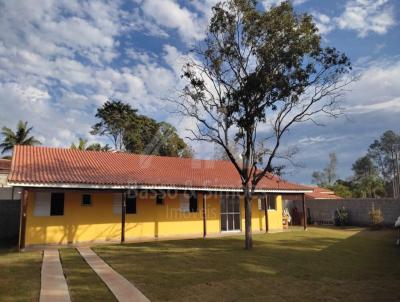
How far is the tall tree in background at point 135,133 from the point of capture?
1567 inches

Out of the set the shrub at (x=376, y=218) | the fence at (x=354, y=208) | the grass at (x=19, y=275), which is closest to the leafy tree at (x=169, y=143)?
Answer: the fence at (x=354, y=208)

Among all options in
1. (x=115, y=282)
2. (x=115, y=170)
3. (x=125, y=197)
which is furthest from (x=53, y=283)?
(x=115, y=170)

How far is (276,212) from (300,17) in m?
13.0

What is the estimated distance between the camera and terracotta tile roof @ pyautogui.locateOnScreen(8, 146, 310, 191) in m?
17.0

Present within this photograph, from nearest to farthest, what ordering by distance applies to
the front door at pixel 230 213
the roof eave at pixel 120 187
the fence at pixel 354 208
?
the roof eave at pixel 120 187 < the front door at pixel 230 213 < the fence at pixel 354 208

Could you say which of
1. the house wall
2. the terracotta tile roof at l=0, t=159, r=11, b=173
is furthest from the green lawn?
the terracotta tile roof at l=0, t=159, r=11, b=173

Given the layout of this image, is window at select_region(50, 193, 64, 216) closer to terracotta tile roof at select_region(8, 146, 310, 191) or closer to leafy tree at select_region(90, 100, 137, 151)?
terracotta tile roof at select_region(8, 146, 310, 191)

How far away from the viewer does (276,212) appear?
24.9 metres

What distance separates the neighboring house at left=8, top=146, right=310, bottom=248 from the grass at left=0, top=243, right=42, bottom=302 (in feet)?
6.72

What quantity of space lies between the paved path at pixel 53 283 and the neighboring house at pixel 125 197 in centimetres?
406

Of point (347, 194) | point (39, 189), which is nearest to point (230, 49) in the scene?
point (39, 189)

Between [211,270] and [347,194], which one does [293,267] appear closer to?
[211,270]

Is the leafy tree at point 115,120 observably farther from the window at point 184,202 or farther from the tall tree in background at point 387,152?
the tall tree in background at point 387,152

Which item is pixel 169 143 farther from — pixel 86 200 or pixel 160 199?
pixel 86 200
